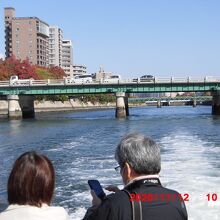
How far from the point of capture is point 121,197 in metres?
3.04

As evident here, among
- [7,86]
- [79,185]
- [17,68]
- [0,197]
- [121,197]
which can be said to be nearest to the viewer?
[121,197]

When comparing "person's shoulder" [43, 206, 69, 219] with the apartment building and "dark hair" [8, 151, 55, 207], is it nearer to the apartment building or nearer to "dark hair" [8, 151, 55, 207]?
"dark hair" [8, 151, 55, 207]

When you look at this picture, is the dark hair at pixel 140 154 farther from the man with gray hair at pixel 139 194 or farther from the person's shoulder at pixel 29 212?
the person's shoulder at pixel 29 212

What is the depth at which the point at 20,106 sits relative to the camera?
71.7 metres

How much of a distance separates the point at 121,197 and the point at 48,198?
1.67 ft

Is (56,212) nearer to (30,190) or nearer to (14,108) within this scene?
(30,190)

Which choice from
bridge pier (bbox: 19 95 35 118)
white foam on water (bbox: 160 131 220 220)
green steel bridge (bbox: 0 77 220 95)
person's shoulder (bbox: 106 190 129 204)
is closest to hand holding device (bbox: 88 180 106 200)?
person's shoulder (bbox: 106 190 129 204)

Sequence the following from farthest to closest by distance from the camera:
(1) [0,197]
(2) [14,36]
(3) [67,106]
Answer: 1. (2) [14,36]
2. (3) [67,106]
3. (1) [0,197]

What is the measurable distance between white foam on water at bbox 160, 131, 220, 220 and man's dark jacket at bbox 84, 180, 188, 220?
6.70 metres

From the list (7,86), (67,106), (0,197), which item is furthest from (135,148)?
(67,106)

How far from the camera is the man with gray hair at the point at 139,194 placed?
3006mm

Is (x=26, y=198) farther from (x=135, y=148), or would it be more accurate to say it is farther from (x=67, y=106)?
(x=67, y=106)

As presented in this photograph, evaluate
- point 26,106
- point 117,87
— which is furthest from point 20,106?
point 117,87

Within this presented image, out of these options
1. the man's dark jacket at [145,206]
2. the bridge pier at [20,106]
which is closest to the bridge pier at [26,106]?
the bridge pier at [20,106]
